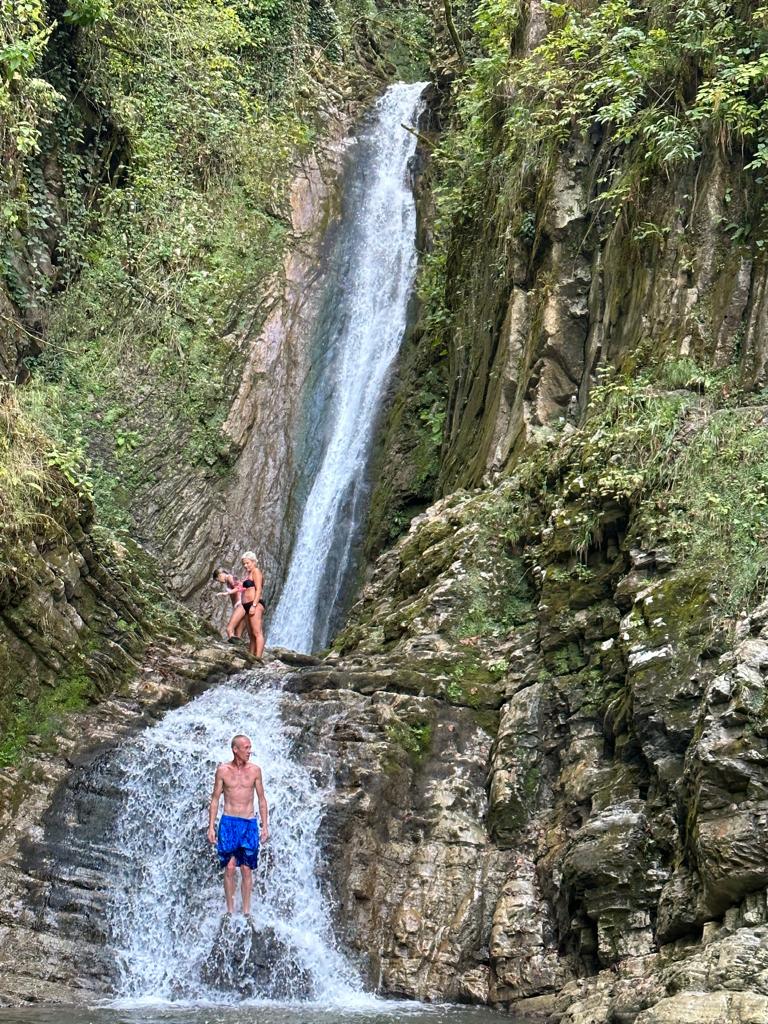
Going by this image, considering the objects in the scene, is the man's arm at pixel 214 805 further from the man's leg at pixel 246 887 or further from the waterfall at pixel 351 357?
the waterfall at pixel 351 357

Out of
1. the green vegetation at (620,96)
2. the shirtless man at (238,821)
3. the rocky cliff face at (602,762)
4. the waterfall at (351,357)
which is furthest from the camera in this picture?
the waterfall at (351,357)

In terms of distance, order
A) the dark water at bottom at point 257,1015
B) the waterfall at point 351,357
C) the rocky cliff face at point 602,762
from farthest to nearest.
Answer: the waterfall at point 351,357 < the dark water at bottom at point 257,1015 < the rocky cliff face at point 602,762

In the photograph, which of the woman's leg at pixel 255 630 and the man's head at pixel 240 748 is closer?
the man's head at pixel 240 748

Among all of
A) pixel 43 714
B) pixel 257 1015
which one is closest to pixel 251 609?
pixel 43 714

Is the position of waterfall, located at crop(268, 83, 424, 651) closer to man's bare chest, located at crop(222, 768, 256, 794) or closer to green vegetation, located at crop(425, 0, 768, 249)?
green vegetation, located at crop(425, 0, 768, 249)

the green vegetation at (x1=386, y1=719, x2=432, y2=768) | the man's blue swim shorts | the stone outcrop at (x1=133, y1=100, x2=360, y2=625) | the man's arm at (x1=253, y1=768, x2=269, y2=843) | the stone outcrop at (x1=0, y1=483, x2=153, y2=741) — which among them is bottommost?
the man's blue swim shorts

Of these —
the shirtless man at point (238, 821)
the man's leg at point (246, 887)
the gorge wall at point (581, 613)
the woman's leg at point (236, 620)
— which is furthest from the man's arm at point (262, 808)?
the woman's leg at point (236, 620)

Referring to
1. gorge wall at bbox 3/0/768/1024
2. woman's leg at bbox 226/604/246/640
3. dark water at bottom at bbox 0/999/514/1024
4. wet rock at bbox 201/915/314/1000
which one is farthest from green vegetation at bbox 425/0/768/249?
wet rock at bbox 201/915/314/1000

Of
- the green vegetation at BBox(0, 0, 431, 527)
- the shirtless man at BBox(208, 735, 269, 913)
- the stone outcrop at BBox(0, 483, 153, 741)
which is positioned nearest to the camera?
the shirtless man at BBox(208, 735, 269, 913)

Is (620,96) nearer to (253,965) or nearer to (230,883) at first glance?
(230,883)

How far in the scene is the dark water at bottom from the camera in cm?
774

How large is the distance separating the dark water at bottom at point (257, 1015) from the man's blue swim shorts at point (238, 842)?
4.47 feet

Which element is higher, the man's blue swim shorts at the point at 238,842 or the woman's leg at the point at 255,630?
the woman's leg at the point at 255,630

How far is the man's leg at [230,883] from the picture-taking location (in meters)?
9.68
